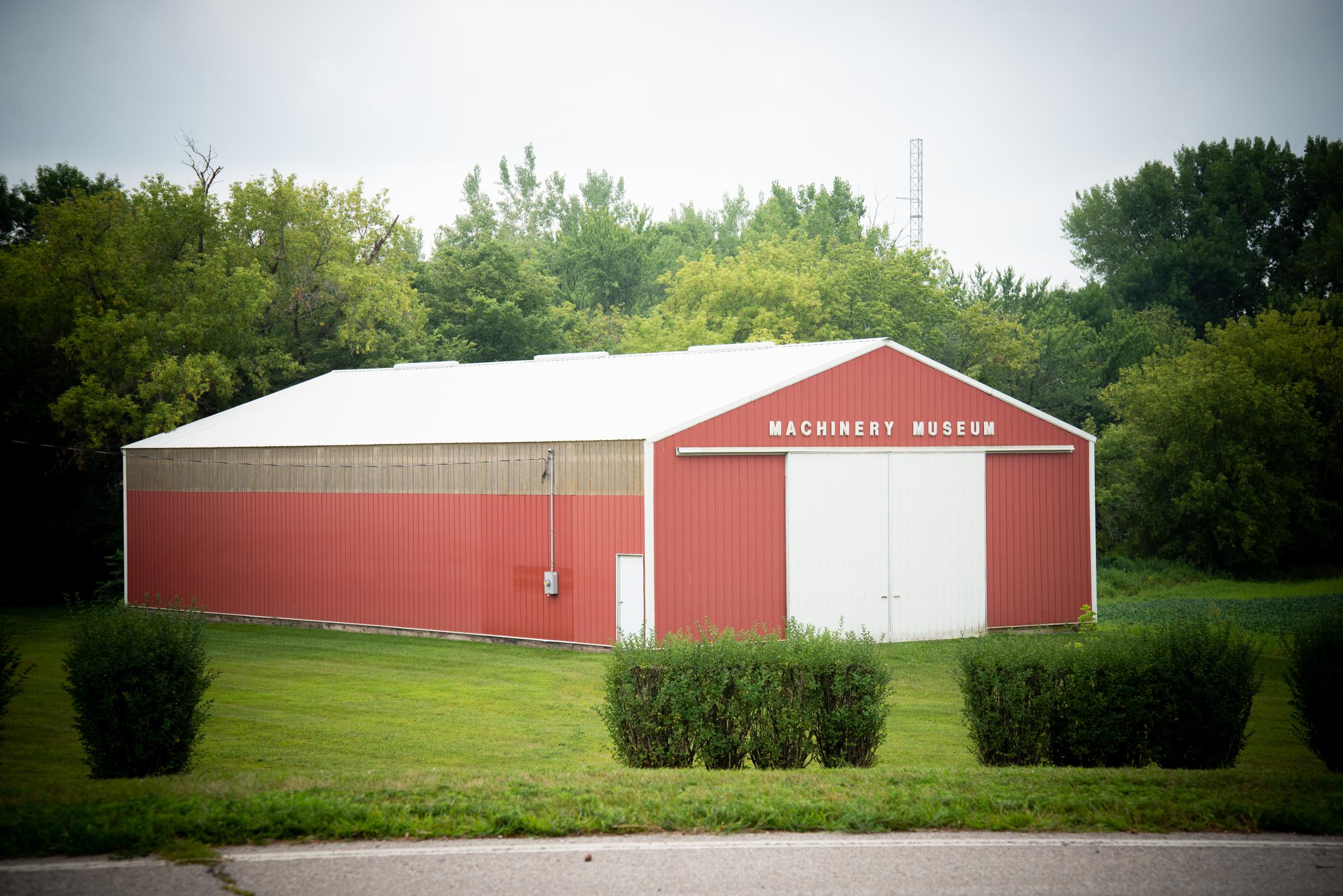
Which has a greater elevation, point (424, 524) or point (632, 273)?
point (632, 273)

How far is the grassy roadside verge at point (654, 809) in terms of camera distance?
8.59m

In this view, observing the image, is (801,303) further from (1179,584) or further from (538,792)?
(538,792)

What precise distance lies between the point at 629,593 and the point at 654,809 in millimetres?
12631

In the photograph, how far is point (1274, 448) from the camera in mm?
45250

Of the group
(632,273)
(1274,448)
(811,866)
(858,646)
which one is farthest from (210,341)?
(632,273)

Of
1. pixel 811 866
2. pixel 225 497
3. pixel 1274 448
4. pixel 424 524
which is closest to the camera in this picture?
pixel 811 866

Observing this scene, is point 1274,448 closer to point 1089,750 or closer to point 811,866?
point 1089,750

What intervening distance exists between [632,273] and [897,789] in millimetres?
72376

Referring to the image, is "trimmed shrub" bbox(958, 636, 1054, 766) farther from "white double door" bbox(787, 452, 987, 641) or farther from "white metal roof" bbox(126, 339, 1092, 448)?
"white double door" bbox(787, 452, 987, 641)

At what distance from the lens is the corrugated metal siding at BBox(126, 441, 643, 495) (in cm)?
2228

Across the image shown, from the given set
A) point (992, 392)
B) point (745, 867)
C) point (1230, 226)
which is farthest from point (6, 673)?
point (1230, 226)

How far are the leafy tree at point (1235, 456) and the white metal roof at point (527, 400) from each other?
68.5 ft

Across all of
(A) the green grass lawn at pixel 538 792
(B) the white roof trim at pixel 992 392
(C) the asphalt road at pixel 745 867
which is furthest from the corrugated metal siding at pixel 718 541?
(C) the asphalt road at pixel 745 867

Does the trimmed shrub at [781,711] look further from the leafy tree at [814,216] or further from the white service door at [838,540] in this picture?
the leafy tree at [814,216]
